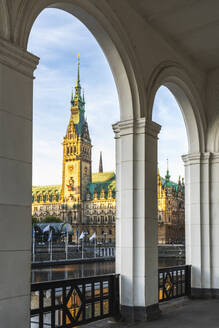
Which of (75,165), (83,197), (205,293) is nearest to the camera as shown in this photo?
(205,293)

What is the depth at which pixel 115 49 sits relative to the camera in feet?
20.5

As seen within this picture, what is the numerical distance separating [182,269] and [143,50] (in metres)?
4.49

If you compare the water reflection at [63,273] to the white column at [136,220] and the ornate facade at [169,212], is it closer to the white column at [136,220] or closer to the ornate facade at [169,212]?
the white column at [136,220]

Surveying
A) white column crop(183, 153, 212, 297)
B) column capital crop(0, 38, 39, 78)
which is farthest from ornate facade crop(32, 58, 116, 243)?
column capital crop(0, 38, 39, 78)

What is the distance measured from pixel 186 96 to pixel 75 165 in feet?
294

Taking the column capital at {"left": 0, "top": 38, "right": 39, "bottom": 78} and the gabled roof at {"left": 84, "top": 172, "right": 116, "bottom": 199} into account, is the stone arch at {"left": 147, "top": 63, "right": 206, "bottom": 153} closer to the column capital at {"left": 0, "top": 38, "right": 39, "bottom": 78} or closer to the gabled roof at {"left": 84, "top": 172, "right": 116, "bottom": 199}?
the column capital at {"left": 0, "top": 38, "right": 39, "bottom": 78}

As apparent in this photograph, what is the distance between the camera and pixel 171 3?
20.9ft

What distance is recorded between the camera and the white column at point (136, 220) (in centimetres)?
631

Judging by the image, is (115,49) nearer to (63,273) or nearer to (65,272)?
(63,273)

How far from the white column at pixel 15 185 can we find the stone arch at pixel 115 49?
3.67 ft

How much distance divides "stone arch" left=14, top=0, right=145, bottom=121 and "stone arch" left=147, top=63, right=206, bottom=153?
0.63 m

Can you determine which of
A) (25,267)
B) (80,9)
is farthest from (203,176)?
(25,267)

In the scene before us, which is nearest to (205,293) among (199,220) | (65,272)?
(199,220)

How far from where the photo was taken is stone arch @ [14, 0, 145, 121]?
18.5 ft
